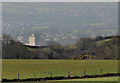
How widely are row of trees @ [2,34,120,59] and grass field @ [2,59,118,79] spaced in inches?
130

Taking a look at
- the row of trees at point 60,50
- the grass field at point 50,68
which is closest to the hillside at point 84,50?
the row of trees at point 60,50

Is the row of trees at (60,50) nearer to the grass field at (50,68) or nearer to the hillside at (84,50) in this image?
the hillside at (84,50)

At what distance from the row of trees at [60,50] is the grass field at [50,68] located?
10.9 feet

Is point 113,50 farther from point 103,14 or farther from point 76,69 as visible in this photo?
point 103,14

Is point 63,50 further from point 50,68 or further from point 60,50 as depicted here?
point 50,68

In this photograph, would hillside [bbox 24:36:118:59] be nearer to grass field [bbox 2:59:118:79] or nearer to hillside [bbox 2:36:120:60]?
hillside [bbox 2:36:120:60]

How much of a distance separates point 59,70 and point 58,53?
411 inches

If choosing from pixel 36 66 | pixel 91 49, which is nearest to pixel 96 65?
pixel 36 66

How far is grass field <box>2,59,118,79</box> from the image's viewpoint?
28092 millimetres

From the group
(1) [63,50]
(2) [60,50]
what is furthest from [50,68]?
(2) [60,50]

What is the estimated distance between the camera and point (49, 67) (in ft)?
106

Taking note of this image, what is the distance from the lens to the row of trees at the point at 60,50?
36.8 meters

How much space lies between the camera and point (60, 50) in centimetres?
4297

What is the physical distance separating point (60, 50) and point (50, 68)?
1111 cm
